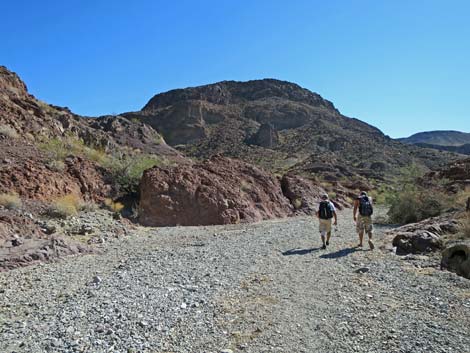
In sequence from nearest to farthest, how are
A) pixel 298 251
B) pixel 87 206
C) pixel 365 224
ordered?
pixel 298 251 < pixel 365 224 < pixel 87 206

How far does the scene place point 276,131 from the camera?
283 ft

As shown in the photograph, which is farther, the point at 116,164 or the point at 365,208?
the point at 116,164

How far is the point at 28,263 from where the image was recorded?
29.7ft

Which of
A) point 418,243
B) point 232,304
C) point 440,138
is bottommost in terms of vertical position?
point 232,304

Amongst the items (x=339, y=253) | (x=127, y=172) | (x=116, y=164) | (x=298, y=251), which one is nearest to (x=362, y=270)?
(x=339, y=253)

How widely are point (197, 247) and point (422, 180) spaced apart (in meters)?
19.4

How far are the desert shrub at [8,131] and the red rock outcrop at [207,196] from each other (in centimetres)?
619

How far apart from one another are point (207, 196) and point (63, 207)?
24.7 feet

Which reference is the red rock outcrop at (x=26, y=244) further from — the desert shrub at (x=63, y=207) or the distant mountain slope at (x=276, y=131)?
the distant mountain slope at (x=276, y=131)

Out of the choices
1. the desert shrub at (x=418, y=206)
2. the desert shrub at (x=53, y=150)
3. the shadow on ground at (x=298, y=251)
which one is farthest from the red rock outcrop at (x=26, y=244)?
the desert shrub at (x=418, y=206)

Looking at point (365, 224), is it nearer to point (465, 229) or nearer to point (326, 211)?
point (326, 211)

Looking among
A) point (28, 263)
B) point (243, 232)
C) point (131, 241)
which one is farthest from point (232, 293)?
point (243, 232)

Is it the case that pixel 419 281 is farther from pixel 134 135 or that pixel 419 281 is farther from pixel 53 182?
pixel 134 135

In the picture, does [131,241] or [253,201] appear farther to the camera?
[253,201]
